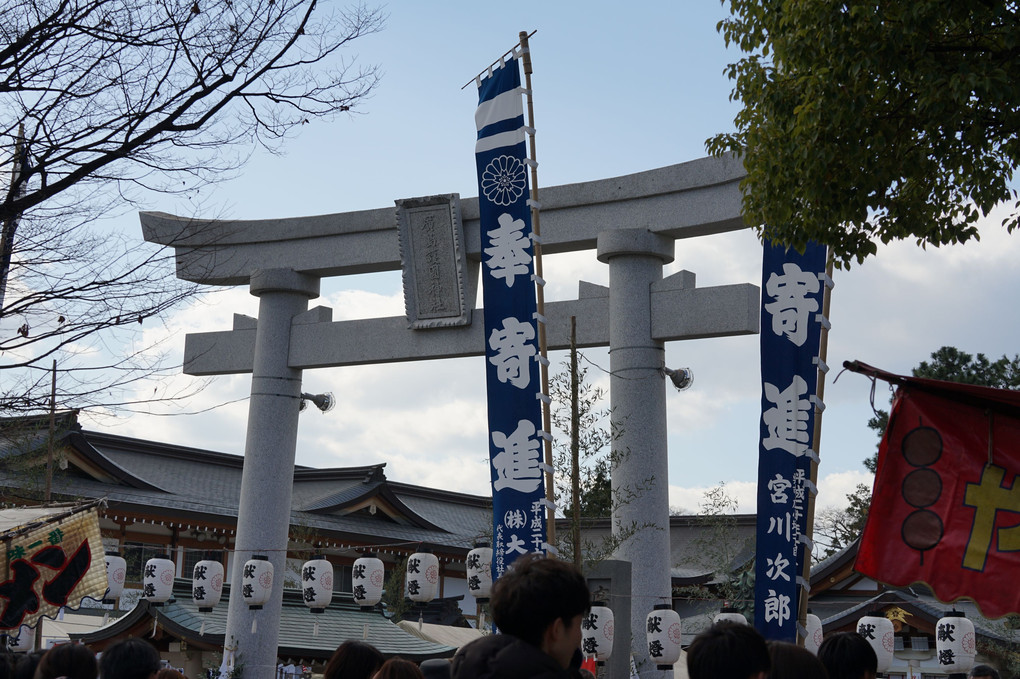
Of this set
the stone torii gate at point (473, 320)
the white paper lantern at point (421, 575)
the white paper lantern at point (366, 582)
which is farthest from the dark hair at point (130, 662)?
the white paper lantern at point (366, 582)

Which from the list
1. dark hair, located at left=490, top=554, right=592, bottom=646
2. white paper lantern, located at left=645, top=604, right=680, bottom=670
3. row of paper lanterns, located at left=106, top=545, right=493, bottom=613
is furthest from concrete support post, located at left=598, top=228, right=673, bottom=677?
dark hair, located at left=490, top=554, right=592, bottom=646

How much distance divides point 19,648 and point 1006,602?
12.7 metres

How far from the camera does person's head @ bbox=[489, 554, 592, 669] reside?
9.43 feet

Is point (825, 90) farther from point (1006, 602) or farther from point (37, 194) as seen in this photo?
point (37, 194)

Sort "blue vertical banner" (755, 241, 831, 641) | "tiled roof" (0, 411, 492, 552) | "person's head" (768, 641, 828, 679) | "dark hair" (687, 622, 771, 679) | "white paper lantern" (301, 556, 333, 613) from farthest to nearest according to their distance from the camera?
"tiled roof" (0, 411, 492, 552) → "white paper lantern" (301, 556, 333, 613) → "blue vertical banner" (755, 241, 831, 641) → "person's head" (768, 641, 828, 679) → "dark hair" (687, 622, 771, 679)

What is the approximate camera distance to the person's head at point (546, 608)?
9.43 feet

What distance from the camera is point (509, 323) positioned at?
37.1 feet

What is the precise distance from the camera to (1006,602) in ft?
13.7

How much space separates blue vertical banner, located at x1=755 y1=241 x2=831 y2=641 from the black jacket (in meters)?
6.75

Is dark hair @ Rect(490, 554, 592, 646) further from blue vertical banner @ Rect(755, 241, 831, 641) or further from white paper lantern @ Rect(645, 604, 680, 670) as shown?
white paper lantern @ Rect(645, 604, 680, 670)

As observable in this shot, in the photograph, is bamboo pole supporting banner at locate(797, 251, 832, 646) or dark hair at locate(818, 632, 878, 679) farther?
bamboo pole supporting banner at locate(797, 251, 832, 646)

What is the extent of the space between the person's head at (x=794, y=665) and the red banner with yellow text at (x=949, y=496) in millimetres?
1108

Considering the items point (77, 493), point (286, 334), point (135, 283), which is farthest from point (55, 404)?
point (77, 493)

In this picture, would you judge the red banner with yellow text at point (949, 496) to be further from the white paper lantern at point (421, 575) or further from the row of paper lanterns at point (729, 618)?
the white paper lantern at point (421, 575)
